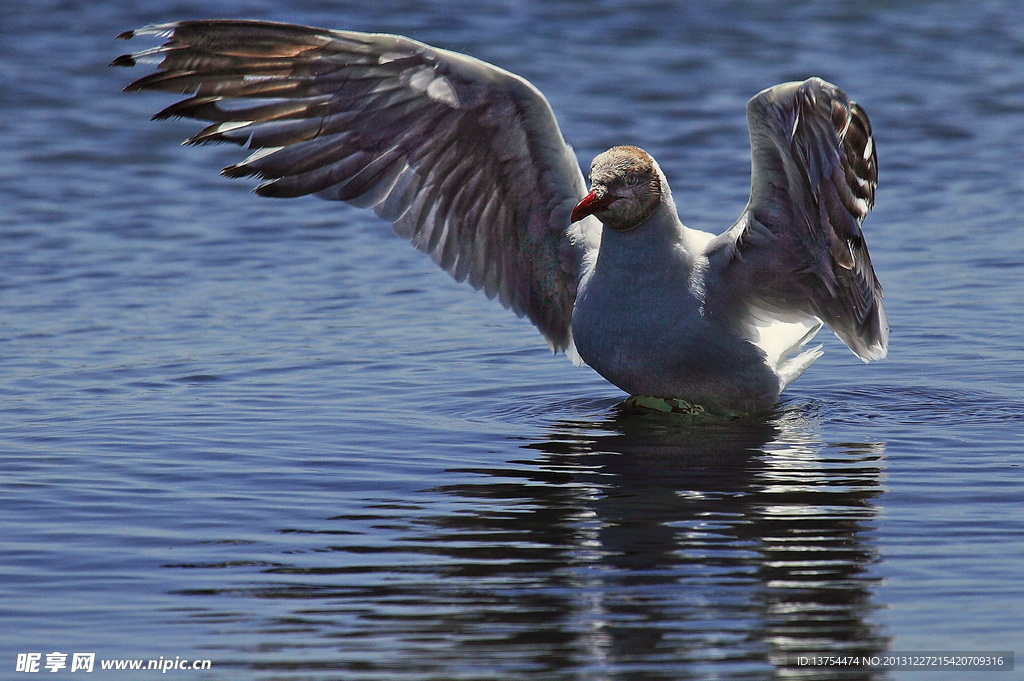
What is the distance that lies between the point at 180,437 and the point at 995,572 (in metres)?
3.64

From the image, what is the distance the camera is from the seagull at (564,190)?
6629mm

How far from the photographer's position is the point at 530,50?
17.8 m

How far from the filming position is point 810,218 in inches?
251

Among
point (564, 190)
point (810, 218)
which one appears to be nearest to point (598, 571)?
point (810, 218)

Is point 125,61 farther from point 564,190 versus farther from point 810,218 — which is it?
point 810,218

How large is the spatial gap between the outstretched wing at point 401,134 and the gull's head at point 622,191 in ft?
1.20

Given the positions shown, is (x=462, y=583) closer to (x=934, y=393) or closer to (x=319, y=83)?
(x=319, y=83)

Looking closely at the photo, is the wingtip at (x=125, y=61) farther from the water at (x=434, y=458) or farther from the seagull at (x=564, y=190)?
the water at (x=434, y=458)

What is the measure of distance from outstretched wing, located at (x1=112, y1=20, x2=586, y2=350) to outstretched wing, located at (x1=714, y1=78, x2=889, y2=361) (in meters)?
1.02

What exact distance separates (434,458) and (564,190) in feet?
5.28

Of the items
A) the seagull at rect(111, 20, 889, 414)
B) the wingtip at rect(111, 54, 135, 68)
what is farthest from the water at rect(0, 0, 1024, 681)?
the wingtip at rect(111, 54, 135, 68)

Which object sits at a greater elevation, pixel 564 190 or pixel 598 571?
pixel 564 190

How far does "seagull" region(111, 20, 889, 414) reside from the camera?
6629mm

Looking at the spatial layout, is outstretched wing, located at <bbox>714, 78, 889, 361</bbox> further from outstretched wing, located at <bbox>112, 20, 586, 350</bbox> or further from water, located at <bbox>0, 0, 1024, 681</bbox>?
outstretched wing, located at <bbox>112, 20, 586, 350</bbox>
